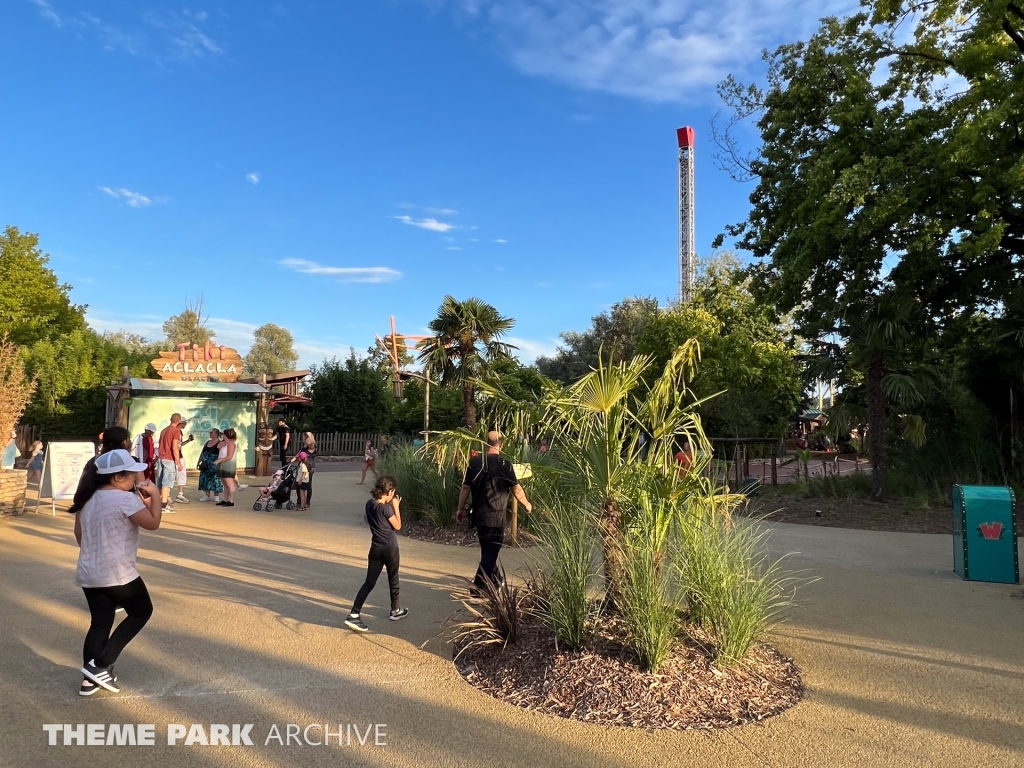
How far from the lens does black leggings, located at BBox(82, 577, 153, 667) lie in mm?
4168

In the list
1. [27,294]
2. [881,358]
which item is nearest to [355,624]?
[881,358]

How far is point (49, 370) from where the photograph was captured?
27656mm

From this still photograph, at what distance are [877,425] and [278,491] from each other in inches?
464

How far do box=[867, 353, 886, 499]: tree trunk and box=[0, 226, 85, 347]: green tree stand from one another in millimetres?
32652

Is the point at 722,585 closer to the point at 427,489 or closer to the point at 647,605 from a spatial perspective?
the point at 647,605

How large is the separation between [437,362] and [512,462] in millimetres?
17463

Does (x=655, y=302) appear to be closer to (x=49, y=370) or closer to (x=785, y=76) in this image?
(x=785, y=76)

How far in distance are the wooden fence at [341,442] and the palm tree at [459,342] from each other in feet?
37.4

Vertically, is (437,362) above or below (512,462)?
above

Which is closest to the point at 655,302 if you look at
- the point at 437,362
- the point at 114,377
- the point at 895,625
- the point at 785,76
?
the point at 437,362

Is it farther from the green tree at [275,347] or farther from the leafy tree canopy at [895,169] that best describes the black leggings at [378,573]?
the green tree at [275,347]

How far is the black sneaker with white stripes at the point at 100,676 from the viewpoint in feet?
13.4

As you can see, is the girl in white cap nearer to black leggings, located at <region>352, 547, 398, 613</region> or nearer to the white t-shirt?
the white t-shirt

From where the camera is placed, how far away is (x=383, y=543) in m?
5.68
